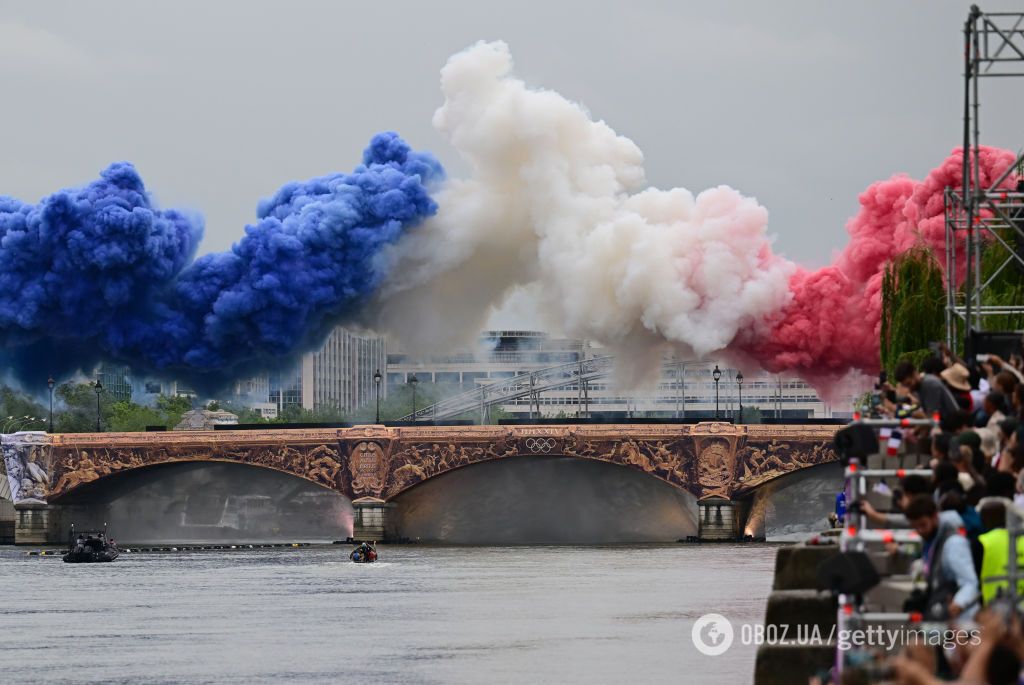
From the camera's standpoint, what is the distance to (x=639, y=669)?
45.3 m

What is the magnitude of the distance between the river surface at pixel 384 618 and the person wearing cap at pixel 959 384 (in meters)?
12.1

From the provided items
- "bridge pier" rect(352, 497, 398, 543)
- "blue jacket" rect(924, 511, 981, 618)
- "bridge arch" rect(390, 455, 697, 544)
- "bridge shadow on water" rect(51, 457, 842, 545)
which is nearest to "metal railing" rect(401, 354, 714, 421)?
"bridge arch" rect(390, 455, 697, 544)

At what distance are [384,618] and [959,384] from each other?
35942mm

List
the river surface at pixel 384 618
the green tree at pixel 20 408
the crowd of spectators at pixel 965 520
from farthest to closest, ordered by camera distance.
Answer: the green tree at pixel 20 408 < the river surface at pixel 384 618 < the crowd of spectators at pixel 965 520

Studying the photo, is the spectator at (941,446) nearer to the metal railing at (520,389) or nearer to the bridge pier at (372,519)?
the bridge pier at (372,519)

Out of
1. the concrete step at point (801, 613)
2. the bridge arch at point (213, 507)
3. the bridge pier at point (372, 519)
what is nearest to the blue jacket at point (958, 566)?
the concrete step at point (801, 613)

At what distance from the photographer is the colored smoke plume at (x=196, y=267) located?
97438mm

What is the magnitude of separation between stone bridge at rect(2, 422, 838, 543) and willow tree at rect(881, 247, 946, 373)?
46196 mm

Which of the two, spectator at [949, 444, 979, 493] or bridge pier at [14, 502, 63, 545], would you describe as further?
bridge pier at [14, 502, 63, 545]

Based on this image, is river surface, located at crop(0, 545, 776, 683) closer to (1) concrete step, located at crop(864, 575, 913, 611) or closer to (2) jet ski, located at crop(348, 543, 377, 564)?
(2) jet ski, located at crop(348, 543, 377, 564)

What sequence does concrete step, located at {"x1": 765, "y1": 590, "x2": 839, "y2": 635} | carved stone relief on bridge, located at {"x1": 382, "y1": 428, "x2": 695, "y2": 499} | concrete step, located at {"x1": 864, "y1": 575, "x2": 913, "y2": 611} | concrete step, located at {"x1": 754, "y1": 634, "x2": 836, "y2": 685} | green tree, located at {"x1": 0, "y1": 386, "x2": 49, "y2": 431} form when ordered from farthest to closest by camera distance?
1. green tree, located at {"x1": 0, "y1": 386, "x2": 49, "y2": 431}
2. carved stone relief on bridge, located at {"x1": 382, "y1": 428, "x2": 695, "y2": 499}
3. concrete step, located at {"x1": 765, "y1": 590, "x2": 839, "y2": 635}
4. concrete step, located at {"x1": 754, "y1": 634, "x2": 836, "y2": 685}
5. concrete step, located at {"x1": 864, "y1": 575, "x2": 913, "y2": 611}

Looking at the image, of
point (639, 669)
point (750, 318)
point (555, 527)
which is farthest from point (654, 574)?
point (555, 527)

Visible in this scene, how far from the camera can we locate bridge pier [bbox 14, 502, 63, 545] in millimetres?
130750

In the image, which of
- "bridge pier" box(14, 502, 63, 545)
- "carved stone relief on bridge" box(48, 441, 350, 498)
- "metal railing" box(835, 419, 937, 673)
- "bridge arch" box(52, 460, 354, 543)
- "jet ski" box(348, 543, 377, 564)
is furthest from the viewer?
"bridge arch" box(52, 460, 354, 543)
